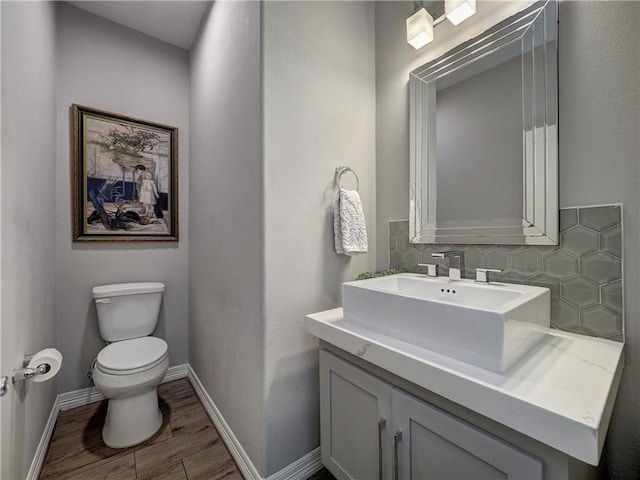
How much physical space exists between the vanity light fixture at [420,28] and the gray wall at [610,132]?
488 millimetres

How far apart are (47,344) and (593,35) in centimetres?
280

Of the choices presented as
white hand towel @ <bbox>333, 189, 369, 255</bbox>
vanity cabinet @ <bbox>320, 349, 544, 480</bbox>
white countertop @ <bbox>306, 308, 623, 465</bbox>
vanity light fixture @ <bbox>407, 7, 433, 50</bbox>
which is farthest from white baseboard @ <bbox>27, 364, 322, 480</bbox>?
vanity light fixture @ <bbox>407, 7, 433, 50</bbox>

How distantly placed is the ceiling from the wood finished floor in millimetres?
2607

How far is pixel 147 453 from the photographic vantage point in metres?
1.47

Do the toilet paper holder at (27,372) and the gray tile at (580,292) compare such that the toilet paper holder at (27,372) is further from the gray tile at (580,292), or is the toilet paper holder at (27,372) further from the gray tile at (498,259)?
the gray tile at (580,292)

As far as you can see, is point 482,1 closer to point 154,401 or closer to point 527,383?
point 527,383

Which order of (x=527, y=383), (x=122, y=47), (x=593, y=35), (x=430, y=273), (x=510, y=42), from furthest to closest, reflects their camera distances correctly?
(x=122, y=47) → (x=430, y=273) → (x=510, y=42) → (x=593, y=35) → (x=527, y=383)

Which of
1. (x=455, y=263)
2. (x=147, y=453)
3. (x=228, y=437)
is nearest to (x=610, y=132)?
(x=455, y=263)

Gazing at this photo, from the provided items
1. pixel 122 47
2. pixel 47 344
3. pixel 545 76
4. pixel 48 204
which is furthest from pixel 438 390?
pixel 122 47

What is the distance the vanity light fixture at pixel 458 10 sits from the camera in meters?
1.15

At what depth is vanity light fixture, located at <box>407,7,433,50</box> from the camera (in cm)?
129

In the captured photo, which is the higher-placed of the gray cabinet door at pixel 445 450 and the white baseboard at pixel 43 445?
the gray cabinet door at pixel 445 450

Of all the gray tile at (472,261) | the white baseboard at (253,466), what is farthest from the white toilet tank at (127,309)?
the gray tile at (472,261)

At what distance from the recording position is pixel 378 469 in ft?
3.03
